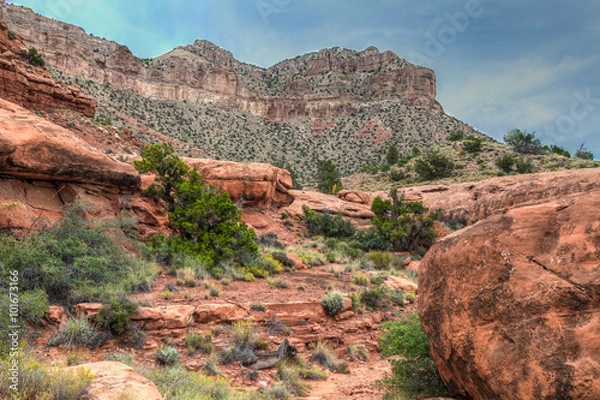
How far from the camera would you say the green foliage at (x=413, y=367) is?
199 inches

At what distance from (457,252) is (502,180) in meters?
19.0

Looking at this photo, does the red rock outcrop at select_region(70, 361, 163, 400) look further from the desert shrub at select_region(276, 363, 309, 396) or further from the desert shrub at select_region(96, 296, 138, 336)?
the desert shrub at select_region(276, 363, 309, 396)

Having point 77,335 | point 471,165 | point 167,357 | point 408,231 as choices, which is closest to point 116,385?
point 167,357

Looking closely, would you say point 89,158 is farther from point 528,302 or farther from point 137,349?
point 528,302

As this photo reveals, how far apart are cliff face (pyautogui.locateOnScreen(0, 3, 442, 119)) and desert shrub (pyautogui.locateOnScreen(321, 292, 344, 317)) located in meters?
70.9

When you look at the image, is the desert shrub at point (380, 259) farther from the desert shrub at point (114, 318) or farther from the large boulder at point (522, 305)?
the large boulder at point (522, 305)

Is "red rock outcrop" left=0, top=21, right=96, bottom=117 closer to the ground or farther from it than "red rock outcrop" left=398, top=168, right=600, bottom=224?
farther from it

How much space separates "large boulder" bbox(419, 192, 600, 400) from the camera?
304 centimetres

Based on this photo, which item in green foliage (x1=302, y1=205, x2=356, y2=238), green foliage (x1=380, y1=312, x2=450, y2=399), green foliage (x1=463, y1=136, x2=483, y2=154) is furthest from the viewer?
green foliage (x1=463, y1=136, x2=483, y2=154)

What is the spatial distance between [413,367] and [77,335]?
5845 mm

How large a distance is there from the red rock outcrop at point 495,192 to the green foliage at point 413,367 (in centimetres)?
655

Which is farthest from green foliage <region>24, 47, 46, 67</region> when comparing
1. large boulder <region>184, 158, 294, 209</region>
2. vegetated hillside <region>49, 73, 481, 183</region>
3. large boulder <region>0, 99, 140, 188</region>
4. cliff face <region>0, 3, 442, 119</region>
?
cliff face <region>0, 3, 442, 119</region>

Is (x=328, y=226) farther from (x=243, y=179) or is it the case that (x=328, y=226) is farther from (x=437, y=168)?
(x=437, y=168)

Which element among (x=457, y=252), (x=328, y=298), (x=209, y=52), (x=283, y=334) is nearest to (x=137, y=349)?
(x=283, y=334)
